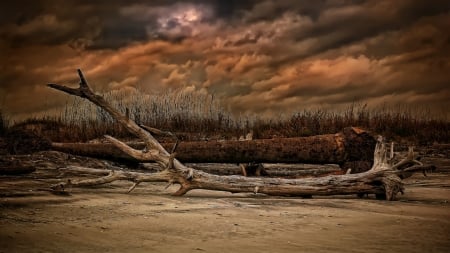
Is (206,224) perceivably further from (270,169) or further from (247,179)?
(270,169)

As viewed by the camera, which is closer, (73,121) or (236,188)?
(236,188)

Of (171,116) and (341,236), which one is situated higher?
A: (171,116)

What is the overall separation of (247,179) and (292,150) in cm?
232

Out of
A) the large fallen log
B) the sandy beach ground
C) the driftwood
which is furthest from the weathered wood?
the sandy beach ground

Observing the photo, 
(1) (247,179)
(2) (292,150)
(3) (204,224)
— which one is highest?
(2) (292,150)

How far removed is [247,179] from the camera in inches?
263

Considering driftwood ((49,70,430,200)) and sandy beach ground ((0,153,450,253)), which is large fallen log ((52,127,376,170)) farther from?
sandy beach ground ((0,153,450,253))

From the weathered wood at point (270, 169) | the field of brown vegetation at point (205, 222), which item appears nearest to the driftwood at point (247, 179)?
the field of brown vegetation at point (205, 222)

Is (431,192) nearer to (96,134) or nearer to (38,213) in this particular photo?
(38,213)

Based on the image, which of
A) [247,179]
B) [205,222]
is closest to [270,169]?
[247,179]

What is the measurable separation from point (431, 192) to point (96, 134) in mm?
11037

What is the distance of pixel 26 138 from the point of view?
10984 millimetres

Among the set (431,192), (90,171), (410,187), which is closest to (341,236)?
(90,171)

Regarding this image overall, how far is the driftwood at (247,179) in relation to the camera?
657 centimetres
